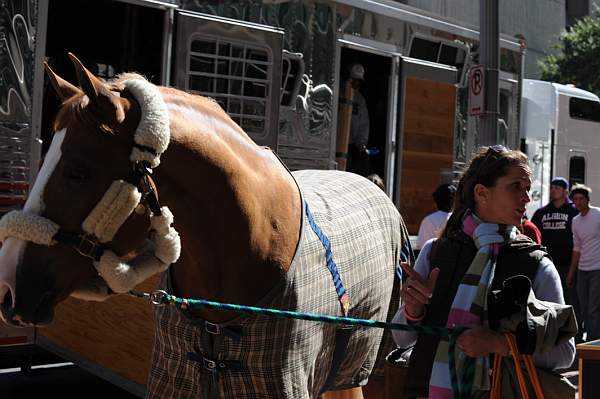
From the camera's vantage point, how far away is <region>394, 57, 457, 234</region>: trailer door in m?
7.95

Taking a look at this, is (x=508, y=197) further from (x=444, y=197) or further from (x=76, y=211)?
(x=444, y=197)

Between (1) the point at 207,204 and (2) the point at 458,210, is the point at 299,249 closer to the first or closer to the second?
(1) the point at 207,204

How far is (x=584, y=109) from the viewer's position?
43.1ft

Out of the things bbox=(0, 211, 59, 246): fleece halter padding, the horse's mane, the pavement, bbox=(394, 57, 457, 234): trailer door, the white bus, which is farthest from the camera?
the white bus

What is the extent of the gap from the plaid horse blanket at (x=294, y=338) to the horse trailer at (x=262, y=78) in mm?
1345

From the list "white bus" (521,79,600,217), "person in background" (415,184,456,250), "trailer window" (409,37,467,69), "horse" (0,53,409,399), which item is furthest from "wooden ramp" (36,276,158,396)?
"white bus" (521,79,600,217)

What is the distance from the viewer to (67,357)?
556 cm

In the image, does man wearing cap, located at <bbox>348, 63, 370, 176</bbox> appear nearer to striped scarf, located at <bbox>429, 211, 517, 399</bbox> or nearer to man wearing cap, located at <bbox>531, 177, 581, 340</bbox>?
man wearing cap, located at <bbox>531, 177, 581, 340</bbox>

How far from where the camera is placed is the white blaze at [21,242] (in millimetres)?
2492

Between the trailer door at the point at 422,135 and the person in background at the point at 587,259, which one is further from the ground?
the trailer door at the point at 422,135

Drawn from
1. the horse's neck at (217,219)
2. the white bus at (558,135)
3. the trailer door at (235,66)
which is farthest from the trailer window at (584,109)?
the horse's neck at (217,219)

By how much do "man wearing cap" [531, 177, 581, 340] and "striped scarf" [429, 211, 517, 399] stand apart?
6.85 metres

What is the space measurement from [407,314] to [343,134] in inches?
192

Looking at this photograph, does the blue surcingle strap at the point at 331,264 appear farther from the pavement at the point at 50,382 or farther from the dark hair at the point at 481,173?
the pavement at the point at 50,382
